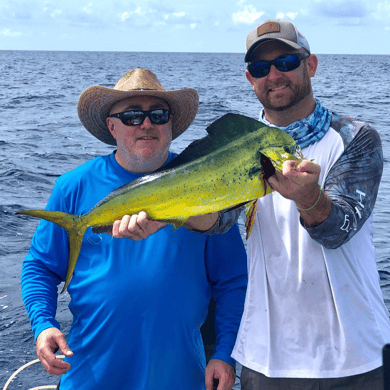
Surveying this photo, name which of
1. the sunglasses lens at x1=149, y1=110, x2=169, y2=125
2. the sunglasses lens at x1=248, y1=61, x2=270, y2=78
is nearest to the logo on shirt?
the sunglasses lens at x1=248, y1=61, x2=270, y2=78

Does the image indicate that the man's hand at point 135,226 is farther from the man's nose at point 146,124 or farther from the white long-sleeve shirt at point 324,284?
the man's nose at point 146,124

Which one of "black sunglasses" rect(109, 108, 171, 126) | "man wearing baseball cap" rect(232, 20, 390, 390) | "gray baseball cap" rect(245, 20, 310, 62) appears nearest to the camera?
"man wearing baseball cap" rect(232, 20, 390, 390)

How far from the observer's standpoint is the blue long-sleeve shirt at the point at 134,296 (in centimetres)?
290

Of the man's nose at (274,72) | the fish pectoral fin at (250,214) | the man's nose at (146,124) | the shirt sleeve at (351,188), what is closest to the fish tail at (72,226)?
the man's nose at (146,124)

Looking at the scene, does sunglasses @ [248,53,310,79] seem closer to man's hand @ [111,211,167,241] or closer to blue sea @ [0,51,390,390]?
man's hand @ [111,211,167,241]

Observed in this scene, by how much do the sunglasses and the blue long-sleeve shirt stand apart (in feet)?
2.98

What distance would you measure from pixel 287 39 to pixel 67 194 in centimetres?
143

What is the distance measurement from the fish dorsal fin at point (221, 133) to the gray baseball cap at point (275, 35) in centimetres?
60

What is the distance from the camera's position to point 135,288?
115 inches

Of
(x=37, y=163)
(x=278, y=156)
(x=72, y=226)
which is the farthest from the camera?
(x=37, y=163)

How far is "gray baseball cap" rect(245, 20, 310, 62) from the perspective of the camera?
9.35ft

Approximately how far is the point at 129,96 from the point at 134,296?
114 centimetres

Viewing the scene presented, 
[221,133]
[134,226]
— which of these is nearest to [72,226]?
[134,226]

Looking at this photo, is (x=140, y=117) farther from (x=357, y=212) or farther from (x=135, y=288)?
(x=357, y=212)
